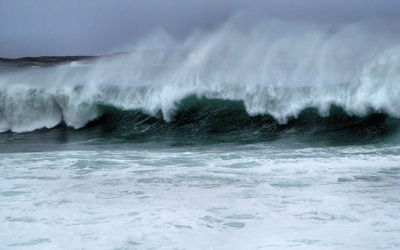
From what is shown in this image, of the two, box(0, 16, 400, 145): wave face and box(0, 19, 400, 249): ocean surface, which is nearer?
box(0, 19, 400, 249): ocean surface

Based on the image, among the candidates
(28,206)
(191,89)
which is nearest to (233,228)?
(28,206)

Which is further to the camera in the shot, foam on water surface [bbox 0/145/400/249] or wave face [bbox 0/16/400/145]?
wave face [bbox 0/16/400/145]

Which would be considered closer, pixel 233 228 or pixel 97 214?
pixel 233 228

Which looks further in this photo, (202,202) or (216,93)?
(216,93)

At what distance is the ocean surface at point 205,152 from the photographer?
464 cm

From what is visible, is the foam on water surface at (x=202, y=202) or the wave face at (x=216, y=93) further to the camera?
the wave face at (x=216, y=93)

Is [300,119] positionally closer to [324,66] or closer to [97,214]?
[324,66]

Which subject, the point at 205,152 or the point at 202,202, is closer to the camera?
the point at 202,202

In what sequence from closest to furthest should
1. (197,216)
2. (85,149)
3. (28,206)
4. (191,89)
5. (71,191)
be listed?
(197,216) < (28,206) < (71,191) < (85,149) < (191,89)

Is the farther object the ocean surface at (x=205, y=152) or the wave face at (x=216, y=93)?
the wave face at (x=216, y=93)

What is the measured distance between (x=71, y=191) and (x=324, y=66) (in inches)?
408

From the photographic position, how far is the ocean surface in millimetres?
4645

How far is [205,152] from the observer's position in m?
9.90

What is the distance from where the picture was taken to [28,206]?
5.51 meters
